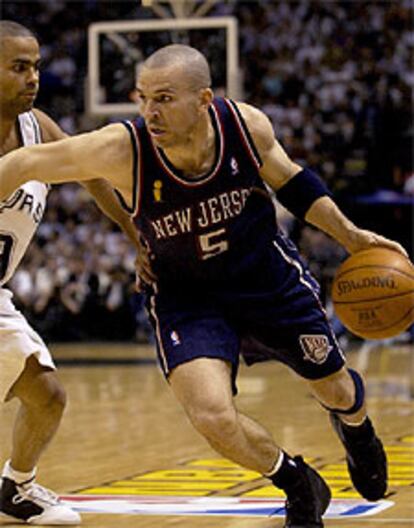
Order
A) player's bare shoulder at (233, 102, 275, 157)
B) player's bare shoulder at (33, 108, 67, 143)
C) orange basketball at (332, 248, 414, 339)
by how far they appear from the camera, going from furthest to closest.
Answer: player's bare shoulder at (33, 108, 67, 143) < orange basketball at (332, 248, 414, 339) < player's bare shoulder at (233, 102, 275, 157)

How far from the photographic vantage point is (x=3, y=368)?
17.9 ft

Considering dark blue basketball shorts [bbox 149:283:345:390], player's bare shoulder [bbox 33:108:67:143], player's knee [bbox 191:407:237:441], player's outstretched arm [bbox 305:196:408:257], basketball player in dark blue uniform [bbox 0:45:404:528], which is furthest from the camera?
player's bare shoulder [bbox 33:108:67:143]

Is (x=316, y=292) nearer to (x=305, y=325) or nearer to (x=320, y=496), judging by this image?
(x=305, y=325)

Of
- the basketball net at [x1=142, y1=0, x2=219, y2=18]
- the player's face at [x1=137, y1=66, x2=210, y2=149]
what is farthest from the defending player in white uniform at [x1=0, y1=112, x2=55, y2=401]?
the basketball net at [x1=142, y1=0, x2=219, y2=18]

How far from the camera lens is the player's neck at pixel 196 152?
4.85 m

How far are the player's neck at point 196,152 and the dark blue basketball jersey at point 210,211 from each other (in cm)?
3

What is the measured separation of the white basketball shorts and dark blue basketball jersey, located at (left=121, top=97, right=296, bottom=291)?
76 cm

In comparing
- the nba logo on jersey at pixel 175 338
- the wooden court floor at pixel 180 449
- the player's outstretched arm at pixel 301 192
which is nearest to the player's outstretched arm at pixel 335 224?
the player's outstretched arm at pixel 301 192

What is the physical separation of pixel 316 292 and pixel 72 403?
6129 millimetres

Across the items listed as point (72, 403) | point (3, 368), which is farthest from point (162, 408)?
point (3, 368)

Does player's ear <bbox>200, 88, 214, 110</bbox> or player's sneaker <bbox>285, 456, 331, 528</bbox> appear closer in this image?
player's ear <bbox>200, 88, 214, 110</bbox>

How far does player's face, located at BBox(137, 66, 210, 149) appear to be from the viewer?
15.6 feet

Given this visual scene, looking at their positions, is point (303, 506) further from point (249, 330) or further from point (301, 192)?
point (301, 192)

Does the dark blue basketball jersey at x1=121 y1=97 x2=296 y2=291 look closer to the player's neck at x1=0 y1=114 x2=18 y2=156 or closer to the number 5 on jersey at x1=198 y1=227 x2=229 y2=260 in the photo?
the number 5 on jersey at x1=198 y1=227 x2=229 y2=260
